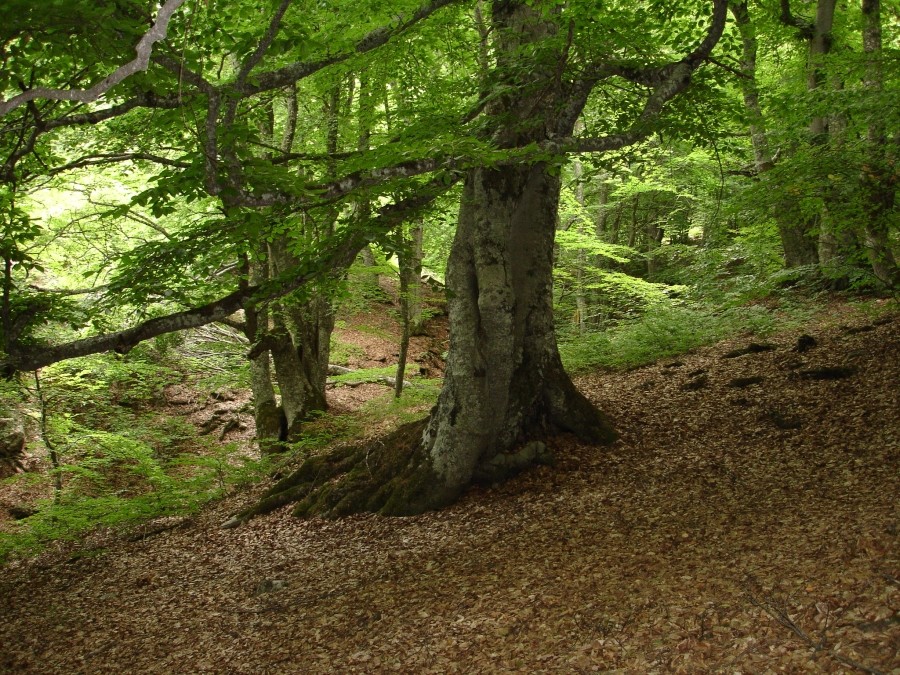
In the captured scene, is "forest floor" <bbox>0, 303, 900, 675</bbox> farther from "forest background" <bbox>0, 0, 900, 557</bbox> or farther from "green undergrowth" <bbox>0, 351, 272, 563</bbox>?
"forest background" <bbox>0, 0, 900, 557</bbox>

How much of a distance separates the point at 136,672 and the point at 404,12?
6.95m

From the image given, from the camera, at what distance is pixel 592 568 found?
5.06 meters

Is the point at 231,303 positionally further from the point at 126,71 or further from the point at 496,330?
the point at 126,71

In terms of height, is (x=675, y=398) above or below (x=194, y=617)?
above

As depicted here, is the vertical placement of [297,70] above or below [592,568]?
above

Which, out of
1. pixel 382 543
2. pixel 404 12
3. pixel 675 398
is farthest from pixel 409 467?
pixel 404 12

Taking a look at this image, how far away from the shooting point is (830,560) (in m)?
4.12

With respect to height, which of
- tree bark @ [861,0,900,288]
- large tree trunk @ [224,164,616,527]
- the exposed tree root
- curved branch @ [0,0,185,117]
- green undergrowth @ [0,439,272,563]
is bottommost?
green undergrowth @ [0,439,272,563]

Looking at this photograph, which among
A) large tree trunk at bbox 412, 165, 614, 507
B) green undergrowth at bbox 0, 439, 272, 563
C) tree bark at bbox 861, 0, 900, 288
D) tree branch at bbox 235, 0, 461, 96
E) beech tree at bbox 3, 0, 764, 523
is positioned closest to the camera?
tree branch at bbox 235, 0, 461, 96

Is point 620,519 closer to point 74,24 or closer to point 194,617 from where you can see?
point 194,617

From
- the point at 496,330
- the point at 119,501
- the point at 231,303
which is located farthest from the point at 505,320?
the point at 119,501

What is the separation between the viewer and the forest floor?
3799 millimetres

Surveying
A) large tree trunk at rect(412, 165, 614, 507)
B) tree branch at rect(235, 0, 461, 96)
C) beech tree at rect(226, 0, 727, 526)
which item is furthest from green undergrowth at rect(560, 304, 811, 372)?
tree branch at rect(235, 0, 461, 96)

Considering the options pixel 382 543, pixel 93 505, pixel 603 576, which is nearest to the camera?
pixel 603 576
